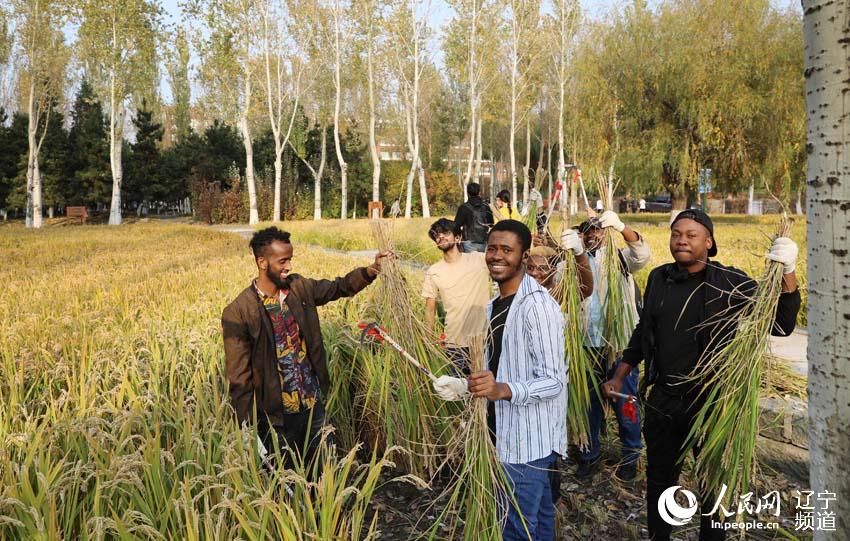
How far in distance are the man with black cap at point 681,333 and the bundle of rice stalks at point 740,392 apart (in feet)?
0.29

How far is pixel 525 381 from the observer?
220 cm

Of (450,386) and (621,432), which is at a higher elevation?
(450,386)

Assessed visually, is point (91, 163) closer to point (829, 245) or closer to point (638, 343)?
point (638, 343)

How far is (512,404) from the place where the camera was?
2.22 m

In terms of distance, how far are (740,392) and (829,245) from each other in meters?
0.97

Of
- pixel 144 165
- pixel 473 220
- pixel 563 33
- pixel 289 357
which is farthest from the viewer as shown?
pixel 144 165

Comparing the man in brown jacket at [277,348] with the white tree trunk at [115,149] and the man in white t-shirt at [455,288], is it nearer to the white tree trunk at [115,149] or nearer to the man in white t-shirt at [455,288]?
the man in white t-shirt at [455,288]

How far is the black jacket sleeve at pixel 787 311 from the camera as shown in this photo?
242 cm

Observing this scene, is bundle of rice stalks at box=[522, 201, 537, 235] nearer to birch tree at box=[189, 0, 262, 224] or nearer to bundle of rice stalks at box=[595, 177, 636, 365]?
bundle of rice stalks at box=[595, 177, 636, 365]

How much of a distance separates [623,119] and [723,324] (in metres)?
21.0

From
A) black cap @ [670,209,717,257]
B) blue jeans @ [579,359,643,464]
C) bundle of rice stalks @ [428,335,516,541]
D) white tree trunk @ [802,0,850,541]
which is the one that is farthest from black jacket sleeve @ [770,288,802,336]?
bundle of rice stalks @ [428,335,516,541]

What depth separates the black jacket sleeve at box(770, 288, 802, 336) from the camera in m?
2.42

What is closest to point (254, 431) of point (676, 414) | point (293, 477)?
point (293, 477)

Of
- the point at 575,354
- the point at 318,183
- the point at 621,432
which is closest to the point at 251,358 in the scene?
the point at 575,354
